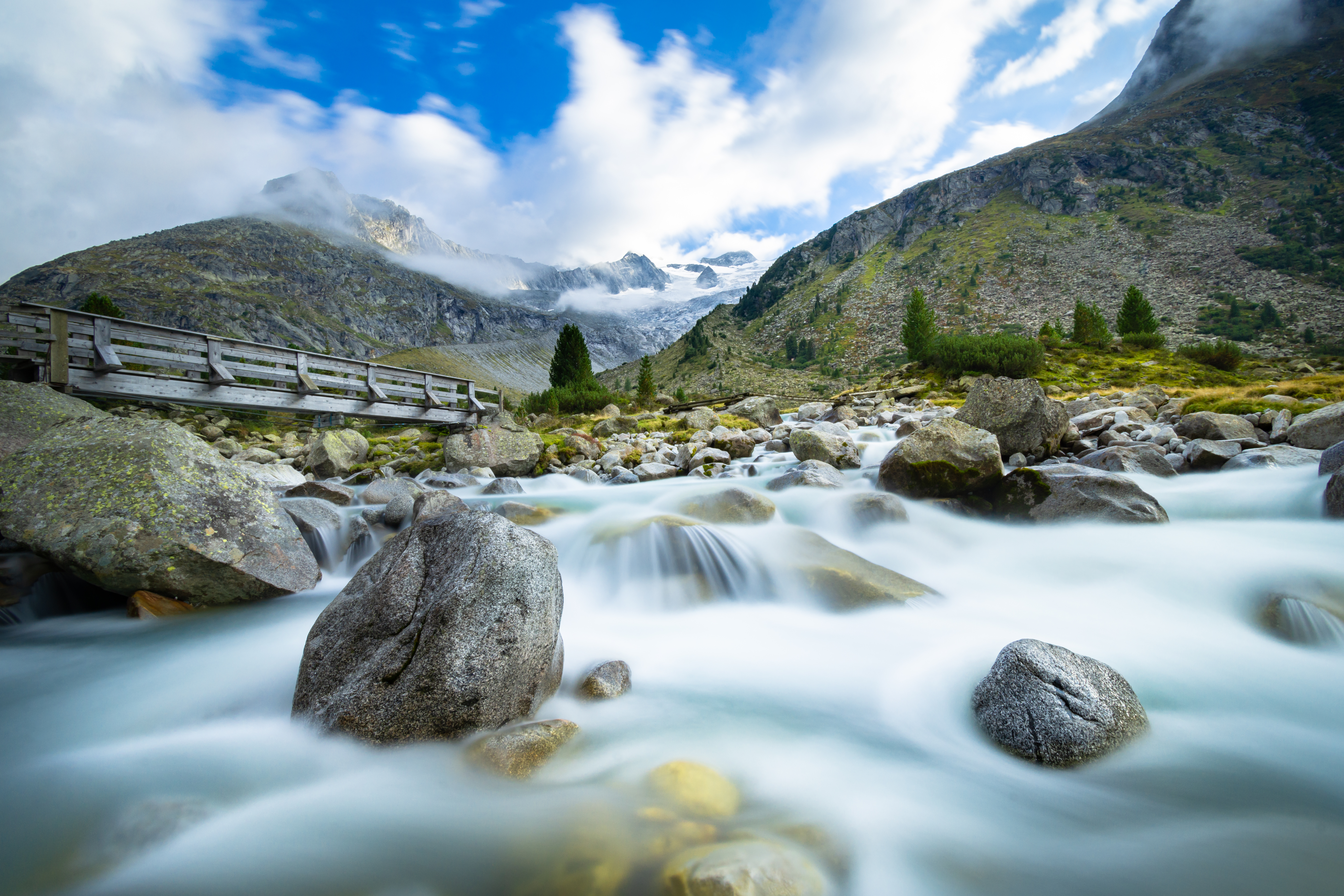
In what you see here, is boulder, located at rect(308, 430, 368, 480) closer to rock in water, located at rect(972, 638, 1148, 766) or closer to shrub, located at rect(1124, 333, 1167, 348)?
rock in water, located at rect(972, 638, 1148, 766)

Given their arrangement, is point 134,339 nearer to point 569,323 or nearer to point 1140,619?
point 1140,619

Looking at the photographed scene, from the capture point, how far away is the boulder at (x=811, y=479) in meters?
9.09

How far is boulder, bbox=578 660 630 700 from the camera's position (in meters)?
3.75

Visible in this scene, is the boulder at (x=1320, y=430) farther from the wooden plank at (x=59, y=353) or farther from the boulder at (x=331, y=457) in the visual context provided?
the wooden plank at (x=59, y=353)

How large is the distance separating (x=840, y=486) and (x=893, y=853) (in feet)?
23.2

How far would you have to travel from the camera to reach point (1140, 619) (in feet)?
16.1

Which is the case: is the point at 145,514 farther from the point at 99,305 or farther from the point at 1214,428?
the point at 99,305

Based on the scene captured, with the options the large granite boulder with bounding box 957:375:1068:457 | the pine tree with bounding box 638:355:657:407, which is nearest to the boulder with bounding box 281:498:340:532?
the large granite boulder with bounding box 957:375:1068:457

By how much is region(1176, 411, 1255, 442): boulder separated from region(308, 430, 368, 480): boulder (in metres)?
18.0

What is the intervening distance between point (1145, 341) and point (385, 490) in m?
42.8

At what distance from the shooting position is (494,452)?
43.2 ft

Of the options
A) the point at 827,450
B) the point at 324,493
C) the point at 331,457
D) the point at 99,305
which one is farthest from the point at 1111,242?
the point at 99,305

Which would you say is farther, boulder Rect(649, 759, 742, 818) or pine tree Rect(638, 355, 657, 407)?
pine tree Rect(638, 355, 657, 407)

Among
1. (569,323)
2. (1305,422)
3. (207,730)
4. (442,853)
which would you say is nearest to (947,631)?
(442,853)
